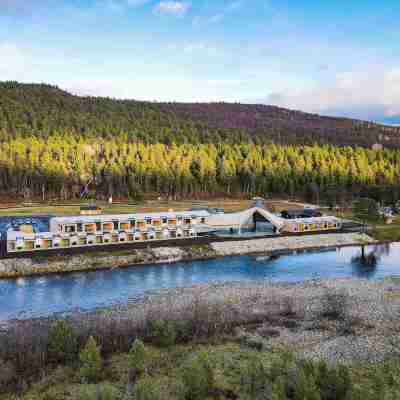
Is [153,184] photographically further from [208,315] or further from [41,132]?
[208,315]

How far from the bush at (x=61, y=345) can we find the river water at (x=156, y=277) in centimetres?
728

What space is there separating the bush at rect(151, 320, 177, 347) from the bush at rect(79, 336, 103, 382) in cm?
316

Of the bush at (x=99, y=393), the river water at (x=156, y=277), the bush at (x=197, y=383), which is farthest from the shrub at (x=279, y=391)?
the river water at (x=156, y=277)

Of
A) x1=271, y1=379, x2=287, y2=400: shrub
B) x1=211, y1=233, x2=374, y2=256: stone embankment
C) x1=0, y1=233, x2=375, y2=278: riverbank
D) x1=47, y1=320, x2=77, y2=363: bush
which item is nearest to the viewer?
x1=271, y1=379, x2=287, y2=400: shrub

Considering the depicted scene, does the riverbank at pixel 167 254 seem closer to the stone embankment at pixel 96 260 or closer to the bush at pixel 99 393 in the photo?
the stone embankment at pixel 96 260

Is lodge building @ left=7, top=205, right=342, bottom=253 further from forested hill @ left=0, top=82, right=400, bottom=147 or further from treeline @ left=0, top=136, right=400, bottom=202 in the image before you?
forested hill @ left=0, top=82, right=400, bottom=147

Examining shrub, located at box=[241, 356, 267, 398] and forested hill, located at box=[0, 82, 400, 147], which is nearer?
shrub, located at box=[241, 356, 267, 398]

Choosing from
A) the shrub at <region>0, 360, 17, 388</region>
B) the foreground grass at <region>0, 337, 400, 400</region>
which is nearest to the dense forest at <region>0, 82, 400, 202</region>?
the foreground grass at <region>0, 337, 400, 400</region>

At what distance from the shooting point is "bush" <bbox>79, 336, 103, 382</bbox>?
570 inches

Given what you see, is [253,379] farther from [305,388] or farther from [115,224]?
[115,224]

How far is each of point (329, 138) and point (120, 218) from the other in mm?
103302

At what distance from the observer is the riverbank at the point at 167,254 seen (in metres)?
31.6

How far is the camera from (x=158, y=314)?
21.2 metres

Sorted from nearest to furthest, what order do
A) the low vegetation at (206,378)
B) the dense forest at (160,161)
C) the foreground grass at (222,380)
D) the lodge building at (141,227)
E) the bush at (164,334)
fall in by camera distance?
the foreground grass at (222,380)
the low vegetation at (206,378)
the bush at (164,334)
the lodge building at (141,227)
the dense forest at (160,161)
